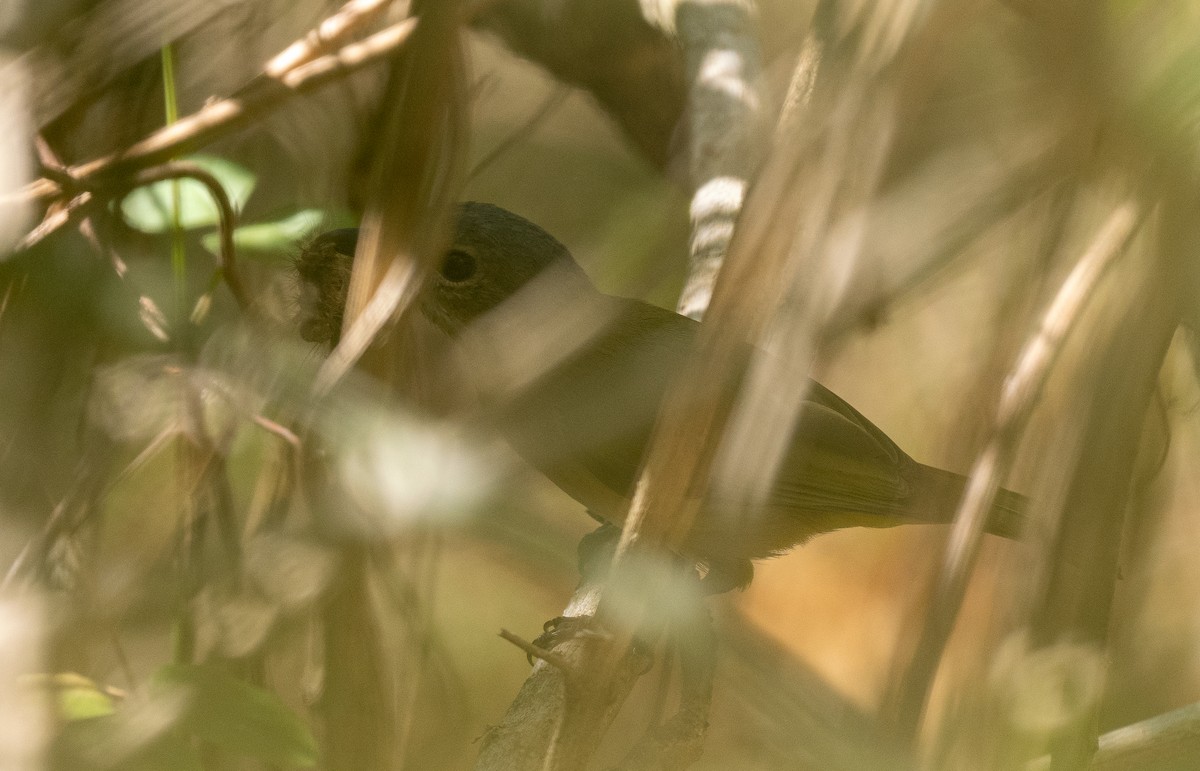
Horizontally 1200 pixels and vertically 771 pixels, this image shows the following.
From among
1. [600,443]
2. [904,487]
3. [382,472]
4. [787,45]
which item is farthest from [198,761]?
[787,45]

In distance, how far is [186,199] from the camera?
231 centimetres

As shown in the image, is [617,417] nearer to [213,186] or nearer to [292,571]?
[292,571]

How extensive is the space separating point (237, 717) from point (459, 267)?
128cm

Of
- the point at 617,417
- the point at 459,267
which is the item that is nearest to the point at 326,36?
the point at 459,267

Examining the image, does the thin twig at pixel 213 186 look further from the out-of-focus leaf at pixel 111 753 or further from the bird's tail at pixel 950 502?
the bird's tail at pixel 950 502

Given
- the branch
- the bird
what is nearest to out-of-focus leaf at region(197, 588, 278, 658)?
the bird

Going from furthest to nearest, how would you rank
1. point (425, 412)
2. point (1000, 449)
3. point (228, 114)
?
point (228, 114)
point (425, 412)
point (1000, 449)

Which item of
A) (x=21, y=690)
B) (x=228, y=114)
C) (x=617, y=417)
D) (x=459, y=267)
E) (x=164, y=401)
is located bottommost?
(x=21, y=690)

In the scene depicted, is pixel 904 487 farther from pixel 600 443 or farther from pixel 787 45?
pixel 787 45

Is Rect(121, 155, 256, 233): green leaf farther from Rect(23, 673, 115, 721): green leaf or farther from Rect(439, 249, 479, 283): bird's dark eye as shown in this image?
Rect(23, 673, 115, 721): green leaf

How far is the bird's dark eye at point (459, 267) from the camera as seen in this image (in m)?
2.56

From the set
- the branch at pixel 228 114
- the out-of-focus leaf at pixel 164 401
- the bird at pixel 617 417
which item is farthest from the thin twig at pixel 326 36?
the out-of-focus leaf at pixel 164 401

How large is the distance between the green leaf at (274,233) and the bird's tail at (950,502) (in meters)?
1.48

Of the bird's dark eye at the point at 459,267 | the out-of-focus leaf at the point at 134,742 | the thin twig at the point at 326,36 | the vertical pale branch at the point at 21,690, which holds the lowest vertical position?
the vertical pale branch at the point at 21,690
